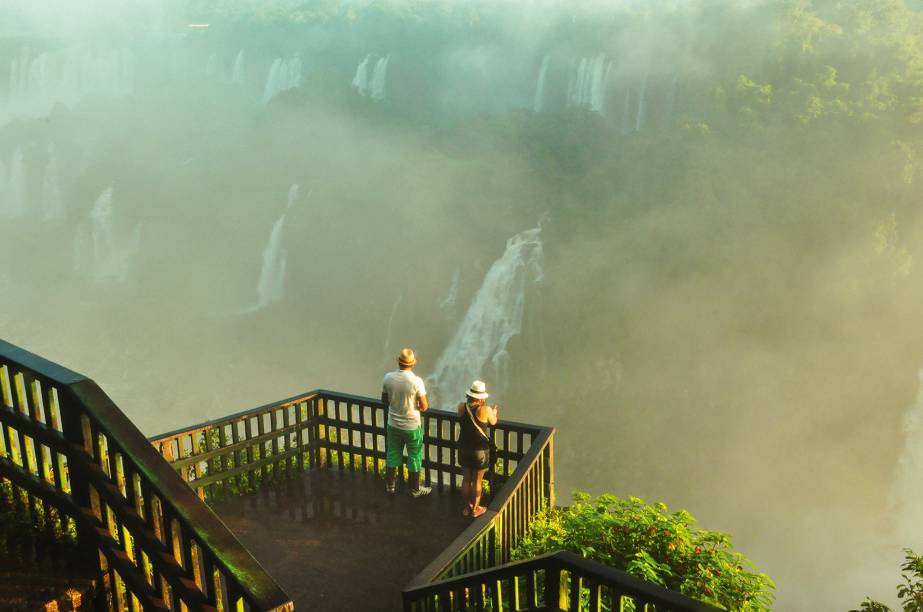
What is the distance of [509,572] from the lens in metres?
3.71

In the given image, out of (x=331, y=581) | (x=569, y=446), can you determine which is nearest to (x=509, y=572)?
(x=331, y=581)

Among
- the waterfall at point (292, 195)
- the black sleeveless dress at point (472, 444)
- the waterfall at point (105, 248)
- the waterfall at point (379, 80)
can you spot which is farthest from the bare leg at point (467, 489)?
the waterfall at point (379, 80)

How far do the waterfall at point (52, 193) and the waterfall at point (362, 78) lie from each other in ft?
110

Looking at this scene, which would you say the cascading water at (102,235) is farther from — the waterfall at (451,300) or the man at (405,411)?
the man at (405,411)

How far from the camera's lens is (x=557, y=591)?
3.51 metres

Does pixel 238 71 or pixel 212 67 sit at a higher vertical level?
pixel 212 67

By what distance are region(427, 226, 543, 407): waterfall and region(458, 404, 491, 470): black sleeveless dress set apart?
2720cm

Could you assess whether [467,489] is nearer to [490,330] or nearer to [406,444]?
[406,444]

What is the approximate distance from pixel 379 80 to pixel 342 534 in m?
71.7

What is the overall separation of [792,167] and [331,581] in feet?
118

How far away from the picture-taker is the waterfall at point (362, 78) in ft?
241

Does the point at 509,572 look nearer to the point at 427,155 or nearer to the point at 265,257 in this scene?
A: the point at 265,257

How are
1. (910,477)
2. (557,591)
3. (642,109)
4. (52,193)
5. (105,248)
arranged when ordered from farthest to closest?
(52,193) < (105,248) < (642,109) < (910,477) < (557,591)

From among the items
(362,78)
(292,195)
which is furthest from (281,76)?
(292,195)
